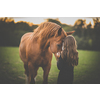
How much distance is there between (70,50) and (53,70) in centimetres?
109

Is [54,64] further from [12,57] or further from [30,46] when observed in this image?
[12,57]

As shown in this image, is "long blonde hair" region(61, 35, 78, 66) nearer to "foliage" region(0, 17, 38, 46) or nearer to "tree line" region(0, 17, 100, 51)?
"tree line" region(0, 17, 100, 51)

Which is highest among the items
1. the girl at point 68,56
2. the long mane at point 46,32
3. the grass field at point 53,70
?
the long mane at point 46,32

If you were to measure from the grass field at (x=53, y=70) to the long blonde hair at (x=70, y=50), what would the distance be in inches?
31.0

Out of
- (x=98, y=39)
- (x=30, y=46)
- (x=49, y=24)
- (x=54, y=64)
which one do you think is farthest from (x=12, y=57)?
(x=98, y=39)

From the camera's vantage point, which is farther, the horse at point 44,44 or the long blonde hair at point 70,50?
the horse at point 44,44

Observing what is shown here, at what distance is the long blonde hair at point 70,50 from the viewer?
194 centimetres

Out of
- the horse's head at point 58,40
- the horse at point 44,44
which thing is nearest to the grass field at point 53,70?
the horse at point 44,44

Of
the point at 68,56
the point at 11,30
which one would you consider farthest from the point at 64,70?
the point at 11,30

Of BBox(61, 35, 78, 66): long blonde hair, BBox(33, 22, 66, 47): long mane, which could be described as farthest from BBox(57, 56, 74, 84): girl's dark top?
BBox(33, 22, 66, 47): long mane

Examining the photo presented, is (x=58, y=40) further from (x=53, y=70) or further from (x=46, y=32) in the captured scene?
(x=53, y=70)

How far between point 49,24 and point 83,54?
1.36 meters

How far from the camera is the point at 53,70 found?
2.85m

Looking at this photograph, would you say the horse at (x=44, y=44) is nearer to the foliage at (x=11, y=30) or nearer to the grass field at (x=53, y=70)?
the grass field at (x=53, y=70)
